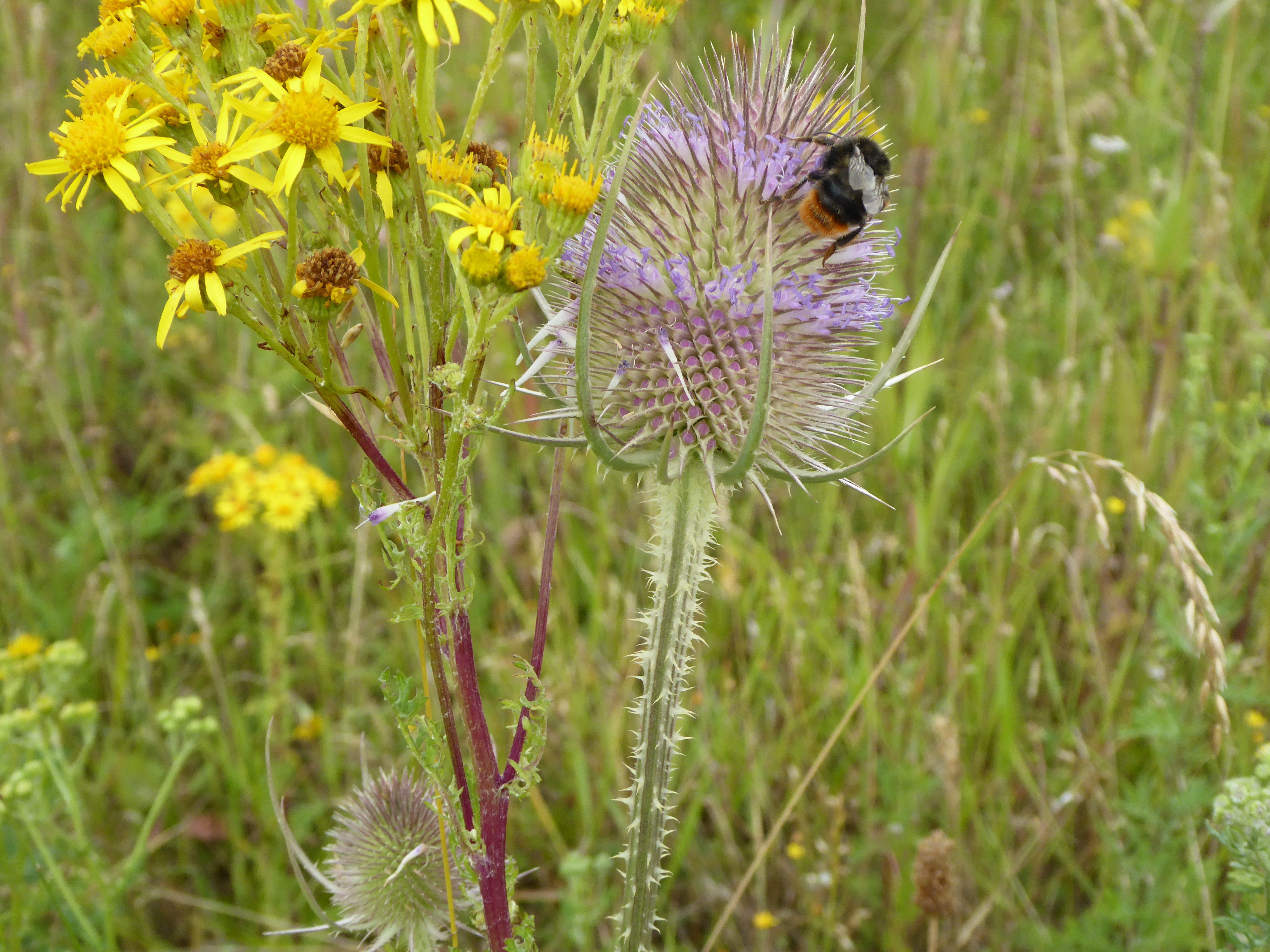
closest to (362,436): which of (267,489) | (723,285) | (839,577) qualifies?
(723,285)

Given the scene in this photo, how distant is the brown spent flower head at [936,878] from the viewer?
2715 mm

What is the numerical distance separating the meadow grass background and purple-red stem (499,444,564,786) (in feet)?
3.76

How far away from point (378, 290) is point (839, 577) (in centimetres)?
297

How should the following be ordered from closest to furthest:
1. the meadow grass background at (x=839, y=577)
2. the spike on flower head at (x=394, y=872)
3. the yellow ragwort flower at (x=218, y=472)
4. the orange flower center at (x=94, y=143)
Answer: the orange flower center at (x=94, y=143), the spike on flower head at (x=394, y=872), the meadow grass background at (x=839, y=577), the yellow ragwort flower at (x=218, y=472)

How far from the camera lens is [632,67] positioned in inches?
72.4

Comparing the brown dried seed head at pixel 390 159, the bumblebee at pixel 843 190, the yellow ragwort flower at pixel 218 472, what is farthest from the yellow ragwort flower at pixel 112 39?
the yellow ragwort flower at pixel 218 472

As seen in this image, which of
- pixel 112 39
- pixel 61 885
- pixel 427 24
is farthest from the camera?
pixel 61 885

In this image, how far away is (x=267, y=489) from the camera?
153 inches

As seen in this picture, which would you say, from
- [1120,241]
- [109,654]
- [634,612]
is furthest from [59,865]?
[1120,241]

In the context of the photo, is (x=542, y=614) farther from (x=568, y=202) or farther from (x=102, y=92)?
(x=102, y=92)

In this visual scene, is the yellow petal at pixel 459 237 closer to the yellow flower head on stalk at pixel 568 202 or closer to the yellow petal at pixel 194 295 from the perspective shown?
the yellow flower head on stalk at pixel 568 202

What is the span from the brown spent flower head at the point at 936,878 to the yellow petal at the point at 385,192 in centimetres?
215

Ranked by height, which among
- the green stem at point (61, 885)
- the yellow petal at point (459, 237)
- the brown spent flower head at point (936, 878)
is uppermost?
the yellow petal at point (459, 237)

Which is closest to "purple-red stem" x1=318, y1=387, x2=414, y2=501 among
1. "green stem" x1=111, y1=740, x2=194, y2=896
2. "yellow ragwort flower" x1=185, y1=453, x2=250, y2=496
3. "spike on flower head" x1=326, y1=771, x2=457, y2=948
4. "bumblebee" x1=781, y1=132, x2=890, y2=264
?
"spike on flower head" x1=326, y1=771, x2=457, y2=948
